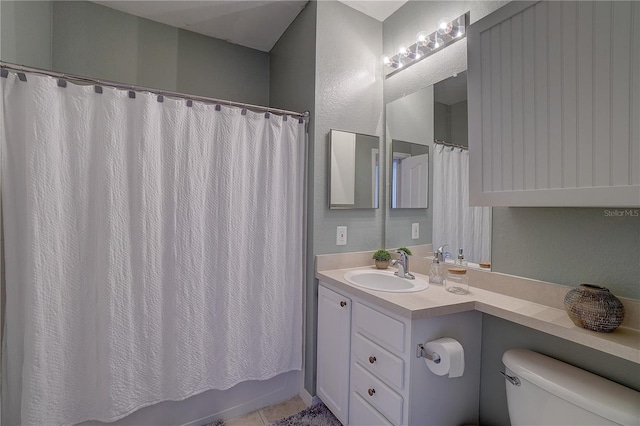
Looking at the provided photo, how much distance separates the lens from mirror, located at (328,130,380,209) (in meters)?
1.82

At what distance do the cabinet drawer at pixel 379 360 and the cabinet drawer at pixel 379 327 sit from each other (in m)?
0.04

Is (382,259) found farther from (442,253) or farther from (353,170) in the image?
(353,170)

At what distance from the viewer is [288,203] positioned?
1792 millimetres

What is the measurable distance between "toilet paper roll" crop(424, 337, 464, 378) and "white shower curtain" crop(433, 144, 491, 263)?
527 mm

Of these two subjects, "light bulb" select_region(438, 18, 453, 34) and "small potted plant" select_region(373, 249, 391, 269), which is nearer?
"light bulb" select_region(438, 18, 453, 34)

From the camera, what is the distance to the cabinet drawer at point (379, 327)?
44.8 inches

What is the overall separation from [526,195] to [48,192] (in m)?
2.00

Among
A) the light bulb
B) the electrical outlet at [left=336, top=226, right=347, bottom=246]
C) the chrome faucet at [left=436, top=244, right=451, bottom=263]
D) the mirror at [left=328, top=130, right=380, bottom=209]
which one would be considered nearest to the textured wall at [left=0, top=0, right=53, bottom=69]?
the mirror at [left=328, top=130, right=380, bottom=209]

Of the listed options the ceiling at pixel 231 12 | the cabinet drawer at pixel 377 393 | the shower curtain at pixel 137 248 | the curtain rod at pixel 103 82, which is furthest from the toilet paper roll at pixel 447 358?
the ceiling at pixel 231 12

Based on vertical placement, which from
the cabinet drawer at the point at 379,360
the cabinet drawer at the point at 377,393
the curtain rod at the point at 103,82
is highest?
the curtain rod at the point at 103,82

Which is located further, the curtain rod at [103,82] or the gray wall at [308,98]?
the gray wall at [308,98]

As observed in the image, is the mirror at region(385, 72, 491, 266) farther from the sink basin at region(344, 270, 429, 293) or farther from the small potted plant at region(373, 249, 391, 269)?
the sink basin at region(344, 270, 429, 293)

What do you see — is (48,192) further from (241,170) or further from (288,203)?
(288,203)

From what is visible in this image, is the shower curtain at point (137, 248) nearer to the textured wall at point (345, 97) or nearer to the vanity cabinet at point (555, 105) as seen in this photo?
the textured wall at point (345, 97)
